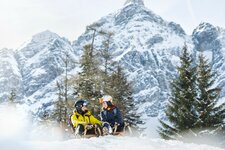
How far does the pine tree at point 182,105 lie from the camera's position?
26.1 meters

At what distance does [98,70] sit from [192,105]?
7431 mm

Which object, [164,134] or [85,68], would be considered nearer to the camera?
[164,134]

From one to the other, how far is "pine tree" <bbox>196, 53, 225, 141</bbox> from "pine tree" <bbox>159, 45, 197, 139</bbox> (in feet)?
1.28

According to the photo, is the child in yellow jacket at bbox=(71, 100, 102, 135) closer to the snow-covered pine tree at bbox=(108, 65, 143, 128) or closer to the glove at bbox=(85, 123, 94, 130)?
the glove at bbox=(85, 123, 94, 130)

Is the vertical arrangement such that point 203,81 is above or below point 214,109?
above

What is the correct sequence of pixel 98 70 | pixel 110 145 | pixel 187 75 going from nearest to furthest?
pixel 110 145
pixel 187 75
pixel 98 70

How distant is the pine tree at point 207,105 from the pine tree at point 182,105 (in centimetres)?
39

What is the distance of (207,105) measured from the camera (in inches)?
1051

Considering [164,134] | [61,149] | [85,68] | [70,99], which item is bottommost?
[61,149]

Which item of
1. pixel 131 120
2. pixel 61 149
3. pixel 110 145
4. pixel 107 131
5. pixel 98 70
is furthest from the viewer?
pixel 131 120

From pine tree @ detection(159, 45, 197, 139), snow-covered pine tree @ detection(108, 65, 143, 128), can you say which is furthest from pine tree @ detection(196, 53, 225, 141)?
snow-covered pine tree @ detection(108, 65, 143, 128)

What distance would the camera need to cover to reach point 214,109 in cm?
2659

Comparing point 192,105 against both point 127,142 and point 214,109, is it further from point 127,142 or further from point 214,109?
point 127,142

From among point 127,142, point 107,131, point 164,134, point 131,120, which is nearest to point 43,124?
point 131,120
